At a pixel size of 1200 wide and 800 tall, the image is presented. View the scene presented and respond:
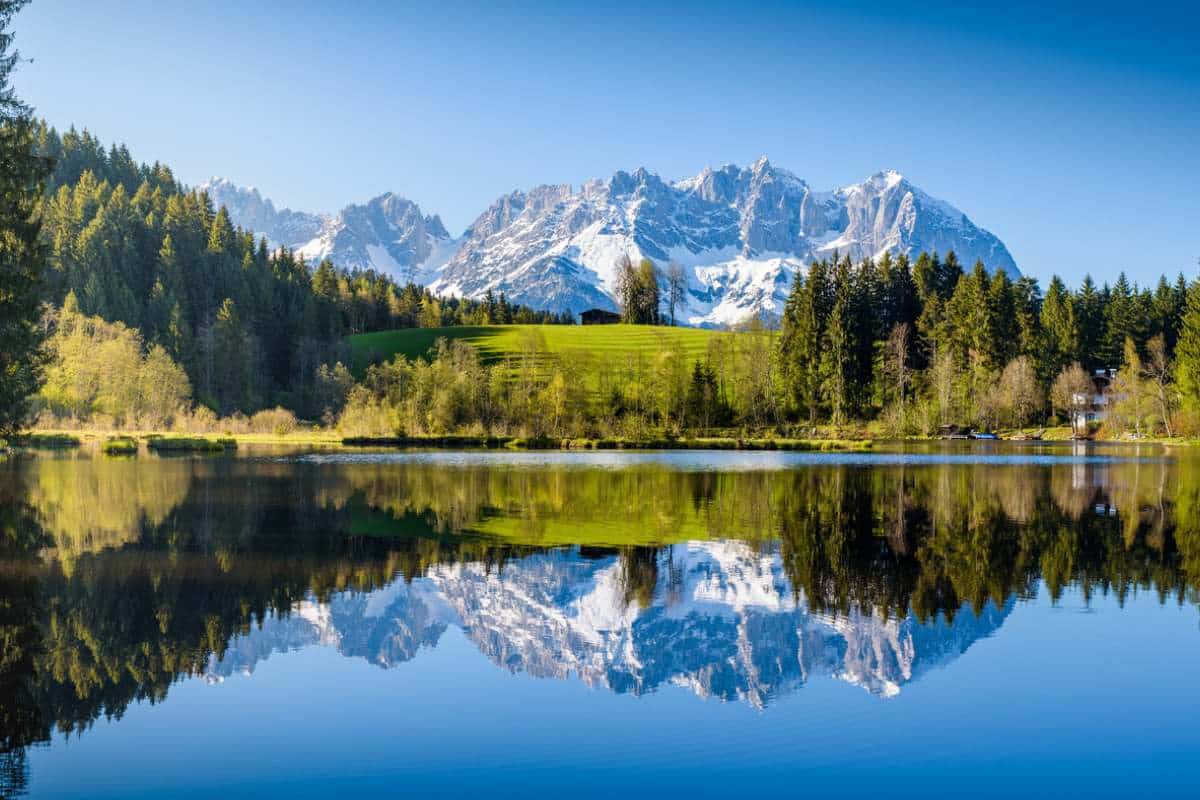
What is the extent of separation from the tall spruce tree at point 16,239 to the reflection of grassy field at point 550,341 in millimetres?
95398

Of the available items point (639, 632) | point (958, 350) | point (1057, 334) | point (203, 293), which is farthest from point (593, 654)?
point (203, 293)

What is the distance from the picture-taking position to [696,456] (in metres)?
72.4

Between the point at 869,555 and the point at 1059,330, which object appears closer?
the point at 869,555

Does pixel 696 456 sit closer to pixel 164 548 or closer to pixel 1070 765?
pixel 164 548

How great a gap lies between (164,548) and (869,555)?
1738cm

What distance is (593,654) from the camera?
47.9 ft

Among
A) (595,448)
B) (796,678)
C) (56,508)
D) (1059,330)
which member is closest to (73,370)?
(595,448)

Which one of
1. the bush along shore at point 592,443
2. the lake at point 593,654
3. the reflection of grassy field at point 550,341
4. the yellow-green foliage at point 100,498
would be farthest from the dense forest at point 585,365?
the lake at point 593,654

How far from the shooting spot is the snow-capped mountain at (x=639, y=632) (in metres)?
13.6

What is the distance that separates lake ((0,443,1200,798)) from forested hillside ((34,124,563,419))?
7862 cm

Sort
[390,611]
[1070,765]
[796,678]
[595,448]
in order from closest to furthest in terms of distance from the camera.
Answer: [1070,765] < [796,678] < [390,611] < [595,448]

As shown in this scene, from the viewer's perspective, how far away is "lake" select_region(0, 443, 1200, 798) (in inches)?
397

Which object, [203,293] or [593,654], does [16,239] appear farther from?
[203,293]

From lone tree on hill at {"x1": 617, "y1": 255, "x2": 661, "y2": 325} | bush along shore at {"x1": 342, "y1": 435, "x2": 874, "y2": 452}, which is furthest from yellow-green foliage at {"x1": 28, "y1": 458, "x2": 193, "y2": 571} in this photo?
lone tree on hill at {"x1": 617, "y1": 255, "x2": 661, "y2": 325}
